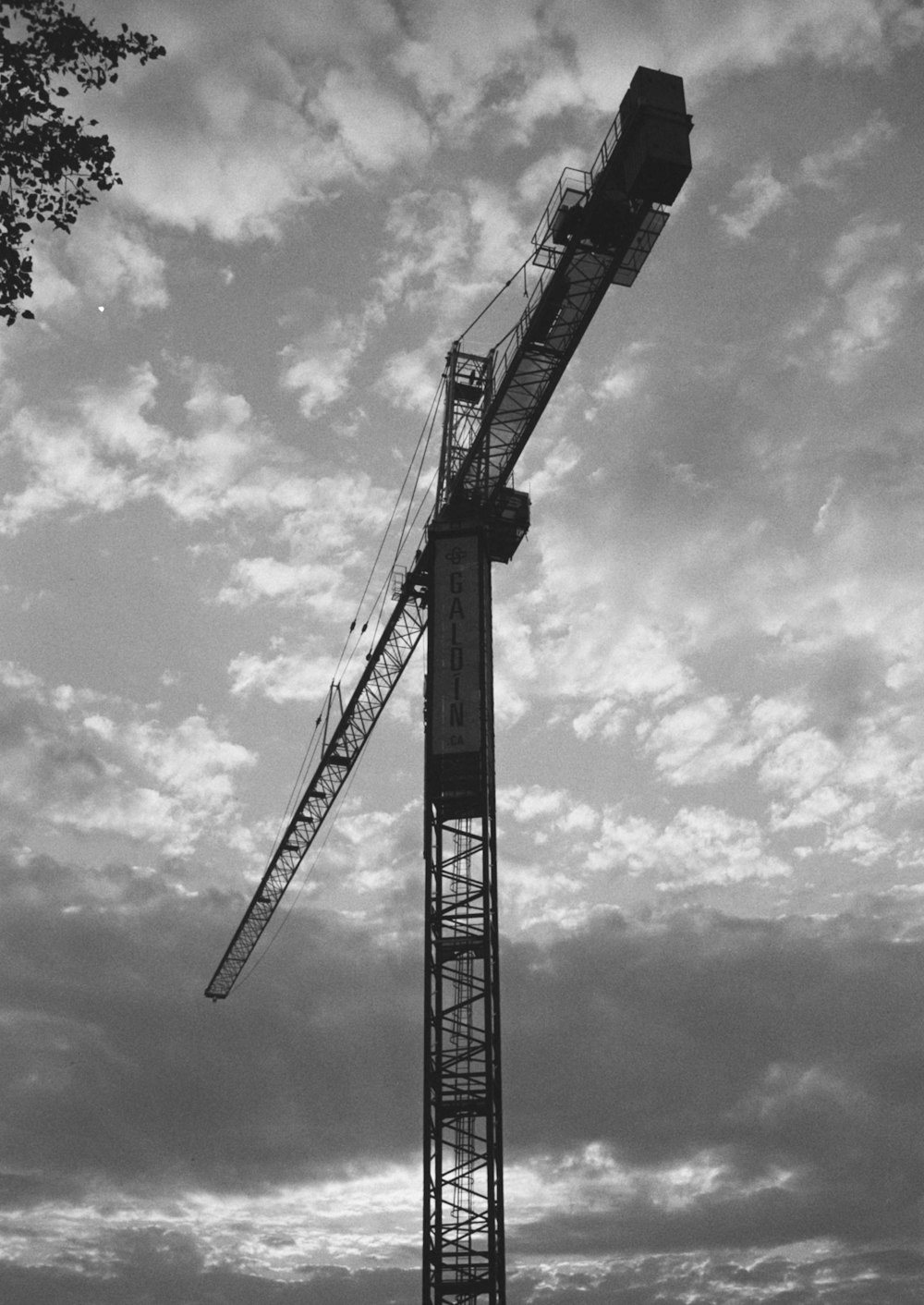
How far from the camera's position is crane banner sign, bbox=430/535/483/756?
43250 mm

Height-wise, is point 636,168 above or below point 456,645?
above

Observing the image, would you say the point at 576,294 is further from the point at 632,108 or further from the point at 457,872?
the point at 457,872

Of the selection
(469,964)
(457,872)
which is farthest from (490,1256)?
(457,872)

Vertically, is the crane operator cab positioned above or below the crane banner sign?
above

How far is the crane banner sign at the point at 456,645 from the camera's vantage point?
1703 inches

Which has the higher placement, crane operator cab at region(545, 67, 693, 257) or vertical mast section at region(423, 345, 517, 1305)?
crane operator cab at region(545, 67, 693, 257)

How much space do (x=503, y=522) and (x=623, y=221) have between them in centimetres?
1201

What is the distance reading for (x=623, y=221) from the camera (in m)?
43.1

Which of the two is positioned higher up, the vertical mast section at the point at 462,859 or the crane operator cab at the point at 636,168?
the crane operator cab at the point at 636,168

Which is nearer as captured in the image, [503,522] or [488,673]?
[488,673]

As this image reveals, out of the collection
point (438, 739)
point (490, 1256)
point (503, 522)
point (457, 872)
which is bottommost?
point (490, 1256)

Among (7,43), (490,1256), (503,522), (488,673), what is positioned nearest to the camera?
(7,43)

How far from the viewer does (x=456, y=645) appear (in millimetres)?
44969

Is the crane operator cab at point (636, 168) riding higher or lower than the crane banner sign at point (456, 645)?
higher
